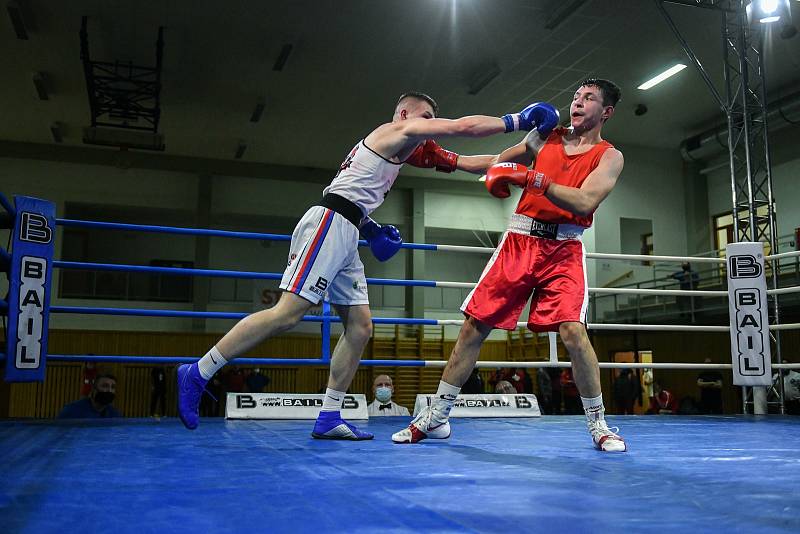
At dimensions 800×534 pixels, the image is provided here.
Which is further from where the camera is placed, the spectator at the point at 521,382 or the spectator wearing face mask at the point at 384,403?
the spectator at the point at 521,382

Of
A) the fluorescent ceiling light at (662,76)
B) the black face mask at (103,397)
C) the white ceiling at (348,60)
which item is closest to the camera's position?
the black face mask at (103,397)

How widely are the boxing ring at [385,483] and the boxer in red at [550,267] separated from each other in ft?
0.71

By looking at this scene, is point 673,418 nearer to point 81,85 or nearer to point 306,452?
point 306,452

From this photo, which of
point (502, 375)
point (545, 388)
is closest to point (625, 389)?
point (545, 388)

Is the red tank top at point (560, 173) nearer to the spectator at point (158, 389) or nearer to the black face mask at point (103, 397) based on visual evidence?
the black face mask at point (103, 397)

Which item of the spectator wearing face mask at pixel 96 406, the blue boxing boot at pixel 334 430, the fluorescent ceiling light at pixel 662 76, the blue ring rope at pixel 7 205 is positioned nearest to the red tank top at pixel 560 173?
the blue boxing boot at pixel 334 430

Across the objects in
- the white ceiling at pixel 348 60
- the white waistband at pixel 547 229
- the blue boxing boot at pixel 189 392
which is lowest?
the blue boxing boot at pixel 189 392

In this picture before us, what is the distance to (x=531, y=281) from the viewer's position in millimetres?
2668

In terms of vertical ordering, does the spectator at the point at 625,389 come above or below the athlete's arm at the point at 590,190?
below

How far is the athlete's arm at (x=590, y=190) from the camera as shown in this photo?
2.42m

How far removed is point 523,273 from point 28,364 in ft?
7.29

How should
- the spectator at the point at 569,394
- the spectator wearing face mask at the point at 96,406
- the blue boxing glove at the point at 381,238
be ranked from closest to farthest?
the blue boxing glove at the point at 381,238 < the spectator wearing face mask at the point at 96,406 < the spectator at the point at 569,394

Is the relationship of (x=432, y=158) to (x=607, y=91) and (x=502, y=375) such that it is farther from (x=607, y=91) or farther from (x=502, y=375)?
(x=502, y=375)

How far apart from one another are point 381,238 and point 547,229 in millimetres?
677
